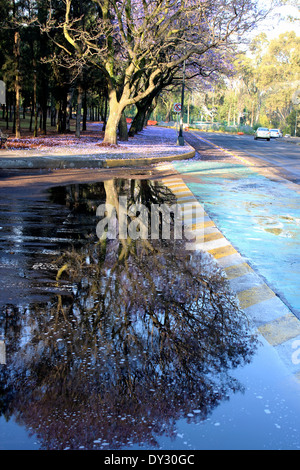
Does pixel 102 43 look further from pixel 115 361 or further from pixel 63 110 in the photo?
pixel 115 361

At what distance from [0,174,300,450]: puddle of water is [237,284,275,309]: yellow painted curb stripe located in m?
0.12

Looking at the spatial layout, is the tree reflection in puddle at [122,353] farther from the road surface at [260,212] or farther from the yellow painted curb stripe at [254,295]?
the road surface at [260,212]

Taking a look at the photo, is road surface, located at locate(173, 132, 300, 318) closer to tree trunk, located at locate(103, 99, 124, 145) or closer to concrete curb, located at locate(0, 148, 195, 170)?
concrete curb, located at locate(0, 148, 195, 170)

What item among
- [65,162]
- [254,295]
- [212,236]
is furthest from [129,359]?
[65,162]

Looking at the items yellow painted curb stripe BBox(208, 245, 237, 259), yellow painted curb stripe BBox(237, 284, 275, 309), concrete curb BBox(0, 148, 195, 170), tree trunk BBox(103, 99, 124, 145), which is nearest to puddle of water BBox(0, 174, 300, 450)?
yellow painted curb stripe BBox(237, 284, 275, 309)

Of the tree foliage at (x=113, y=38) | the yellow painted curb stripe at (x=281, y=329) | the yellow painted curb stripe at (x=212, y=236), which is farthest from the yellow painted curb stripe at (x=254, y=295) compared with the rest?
the tree foliage at (x=113, y=38)

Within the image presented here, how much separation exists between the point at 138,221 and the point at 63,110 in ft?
118

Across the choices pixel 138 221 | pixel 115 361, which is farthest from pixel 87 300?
pixel 138 221

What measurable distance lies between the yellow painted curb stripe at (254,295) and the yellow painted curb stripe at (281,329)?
43cm

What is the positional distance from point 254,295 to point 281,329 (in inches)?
33.3

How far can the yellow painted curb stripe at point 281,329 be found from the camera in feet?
14.8

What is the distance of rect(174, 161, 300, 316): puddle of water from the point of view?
21.2 ft

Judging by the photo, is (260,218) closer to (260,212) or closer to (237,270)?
(260,212)

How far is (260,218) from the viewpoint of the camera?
1004cm
